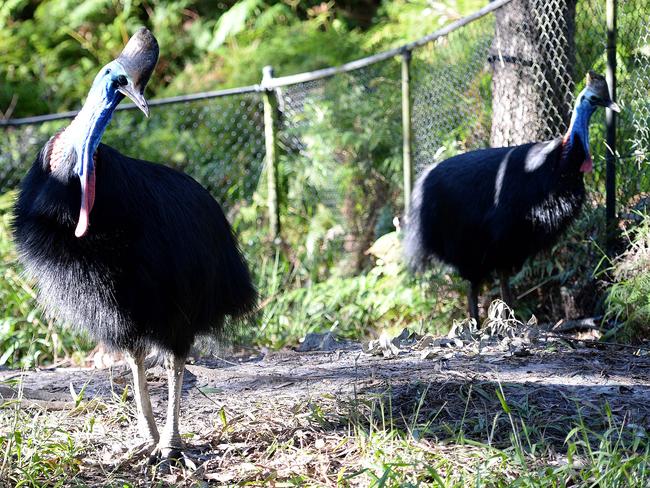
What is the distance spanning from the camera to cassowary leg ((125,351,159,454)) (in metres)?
3.28

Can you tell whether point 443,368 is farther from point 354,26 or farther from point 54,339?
point 354,26

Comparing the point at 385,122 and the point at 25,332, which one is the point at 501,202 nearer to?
the point at 385,122

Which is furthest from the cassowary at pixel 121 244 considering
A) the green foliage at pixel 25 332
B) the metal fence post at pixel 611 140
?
the metal fence post at pixel 611 140

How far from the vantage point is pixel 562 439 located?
122 inches

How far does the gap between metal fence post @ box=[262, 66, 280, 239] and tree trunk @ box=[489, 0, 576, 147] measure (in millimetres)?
2023

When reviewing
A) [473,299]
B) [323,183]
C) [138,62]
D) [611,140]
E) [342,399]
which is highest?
[138,62]

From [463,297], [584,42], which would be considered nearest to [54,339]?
[463,297]

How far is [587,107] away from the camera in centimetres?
464

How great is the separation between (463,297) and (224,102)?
3.35 m

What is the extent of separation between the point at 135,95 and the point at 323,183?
165 inches

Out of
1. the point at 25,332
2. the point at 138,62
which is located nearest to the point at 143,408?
the point at 138,62

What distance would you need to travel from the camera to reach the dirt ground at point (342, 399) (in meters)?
3.16

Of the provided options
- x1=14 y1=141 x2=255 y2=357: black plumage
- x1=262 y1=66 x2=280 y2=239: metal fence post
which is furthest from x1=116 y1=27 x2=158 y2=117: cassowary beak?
x1=262 y1=66 x2=280 y2=239: metal fence post

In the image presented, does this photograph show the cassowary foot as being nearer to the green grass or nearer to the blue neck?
the green grass
